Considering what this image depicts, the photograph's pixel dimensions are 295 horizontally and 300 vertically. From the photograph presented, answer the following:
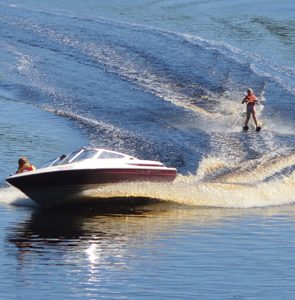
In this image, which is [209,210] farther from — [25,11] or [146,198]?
[25,11]

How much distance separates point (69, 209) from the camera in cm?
1812

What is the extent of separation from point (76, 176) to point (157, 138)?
1008 centimetres

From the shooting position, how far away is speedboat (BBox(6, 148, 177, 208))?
17.0m

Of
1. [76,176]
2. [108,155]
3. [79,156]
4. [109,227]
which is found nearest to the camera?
[109,227]

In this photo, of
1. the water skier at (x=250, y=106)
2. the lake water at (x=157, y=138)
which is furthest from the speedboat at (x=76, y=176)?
the water skier at (x=250, y=106)

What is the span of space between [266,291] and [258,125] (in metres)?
19.1

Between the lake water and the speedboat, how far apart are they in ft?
1.38

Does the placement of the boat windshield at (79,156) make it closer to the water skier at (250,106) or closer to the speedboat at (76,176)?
the speedboat at (76,176)

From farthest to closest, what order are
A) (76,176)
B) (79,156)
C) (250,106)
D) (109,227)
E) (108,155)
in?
(250,106), (108,155), (79,156), (76,176), (109,227)

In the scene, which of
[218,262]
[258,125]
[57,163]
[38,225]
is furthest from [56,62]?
[218,262]

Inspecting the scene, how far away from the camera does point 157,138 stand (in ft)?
87.5

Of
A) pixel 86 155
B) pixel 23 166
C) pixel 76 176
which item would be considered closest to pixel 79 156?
pixel 86 155

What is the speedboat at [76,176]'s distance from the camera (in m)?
17.0

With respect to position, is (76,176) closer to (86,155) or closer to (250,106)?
(86,155)
